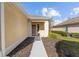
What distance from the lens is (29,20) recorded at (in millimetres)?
21844

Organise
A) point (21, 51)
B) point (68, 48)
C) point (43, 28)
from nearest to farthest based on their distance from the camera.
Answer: point (21, 51), point (68, 48), point (43, 28)

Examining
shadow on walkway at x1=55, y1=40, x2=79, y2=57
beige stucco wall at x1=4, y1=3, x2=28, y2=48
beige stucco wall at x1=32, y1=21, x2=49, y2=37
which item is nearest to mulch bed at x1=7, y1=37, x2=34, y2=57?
beige stucco wall at x1=4, y1=3, x2=28, y2=48

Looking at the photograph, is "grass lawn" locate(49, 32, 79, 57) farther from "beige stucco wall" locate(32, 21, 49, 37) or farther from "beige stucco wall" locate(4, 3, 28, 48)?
"beige stucco wall" locate(32, 21, 49, 37)

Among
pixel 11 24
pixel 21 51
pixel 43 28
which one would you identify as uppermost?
pixel 11 24

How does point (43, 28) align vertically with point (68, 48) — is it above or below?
above

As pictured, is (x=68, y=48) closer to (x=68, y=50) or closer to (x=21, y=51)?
(x=68, y=50)

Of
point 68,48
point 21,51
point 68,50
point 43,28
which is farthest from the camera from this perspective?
point 43,28

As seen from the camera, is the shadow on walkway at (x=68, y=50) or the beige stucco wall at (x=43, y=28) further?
the beige stucco wall at (x=43, y=28)

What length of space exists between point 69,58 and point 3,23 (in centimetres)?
385

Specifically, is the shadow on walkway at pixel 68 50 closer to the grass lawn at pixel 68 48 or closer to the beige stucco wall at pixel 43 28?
the grass lawn at pixel 68 48

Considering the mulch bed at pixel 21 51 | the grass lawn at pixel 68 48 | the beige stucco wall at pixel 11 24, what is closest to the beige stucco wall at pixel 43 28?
the grass lawn at pixel 68 48

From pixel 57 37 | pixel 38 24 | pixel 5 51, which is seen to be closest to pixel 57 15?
pixel 38 24

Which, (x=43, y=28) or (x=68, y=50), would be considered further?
(x=43, y=28)

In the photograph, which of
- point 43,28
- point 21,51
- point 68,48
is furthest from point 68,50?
point 43,28
